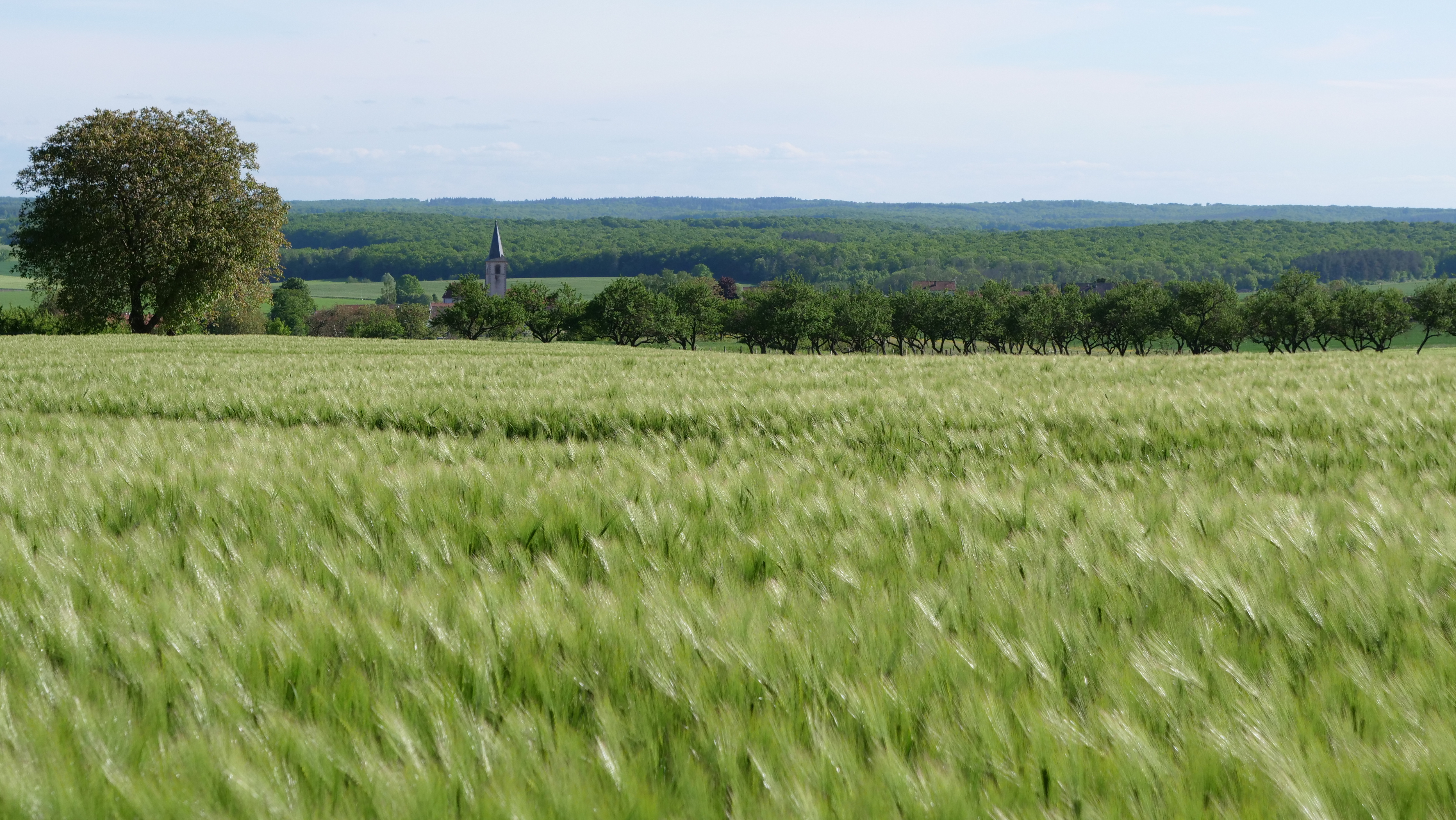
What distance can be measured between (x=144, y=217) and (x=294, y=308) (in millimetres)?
114841

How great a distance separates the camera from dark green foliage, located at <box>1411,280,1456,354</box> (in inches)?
3492

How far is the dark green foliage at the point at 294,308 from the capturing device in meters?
143

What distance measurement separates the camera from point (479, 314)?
316 feet

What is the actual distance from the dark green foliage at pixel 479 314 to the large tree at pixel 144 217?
52406 mm

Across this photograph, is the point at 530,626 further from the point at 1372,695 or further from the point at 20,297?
the point at 20,297

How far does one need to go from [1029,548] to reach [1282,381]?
8031 millimetres

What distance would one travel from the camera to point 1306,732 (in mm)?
1455

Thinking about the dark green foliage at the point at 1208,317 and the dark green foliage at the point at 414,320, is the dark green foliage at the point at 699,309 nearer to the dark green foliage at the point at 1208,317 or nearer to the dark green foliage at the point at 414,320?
the dark green foliage at the point at 414,320

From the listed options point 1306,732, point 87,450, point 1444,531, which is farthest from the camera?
point 87,450

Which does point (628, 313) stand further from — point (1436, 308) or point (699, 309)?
point (1436, 308)

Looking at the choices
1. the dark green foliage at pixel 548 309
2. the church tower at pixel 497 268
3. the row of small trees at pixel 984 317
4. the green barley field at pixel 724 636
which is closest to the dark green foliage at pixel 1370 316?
the row of small trees at pixel 984 317

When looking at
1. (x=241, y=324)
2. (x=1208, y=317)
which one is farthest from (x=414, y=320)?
(x=1208, y=317)

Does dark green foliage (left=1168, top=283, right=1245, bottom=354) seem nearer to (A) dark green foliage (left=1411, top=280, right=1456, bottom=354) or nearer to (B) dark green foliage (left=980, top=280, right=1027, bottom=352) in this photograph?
(A) dark green foliage (left=1411, top=280, right=1456, bottom=354)

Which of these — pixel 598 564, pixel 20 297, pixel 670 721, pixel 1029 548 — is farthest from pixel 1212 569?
pixel 20 297
